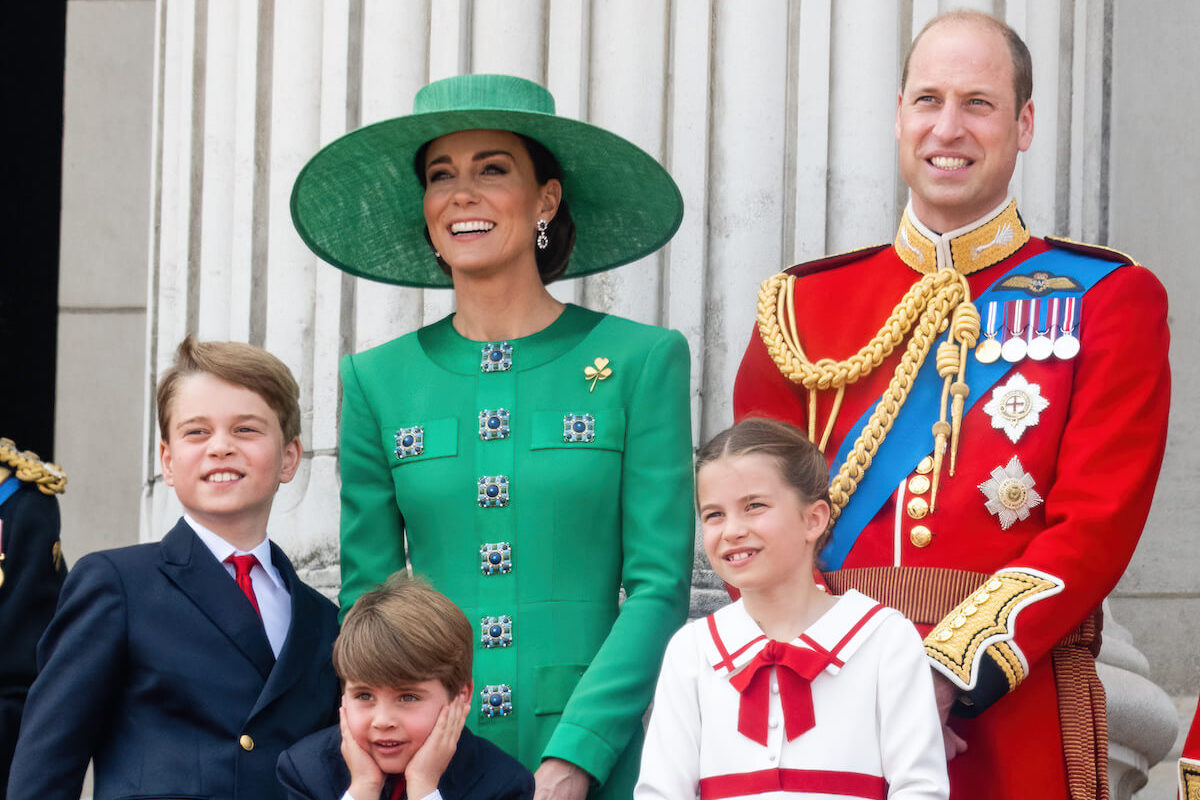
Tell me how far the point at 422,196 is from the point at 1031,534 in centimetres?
145

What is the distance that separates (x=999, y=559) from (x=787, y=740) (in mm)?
561

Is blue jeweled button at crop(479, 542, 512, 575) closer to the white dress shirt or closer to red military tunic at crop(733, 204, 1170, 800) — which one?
the white dress shirt

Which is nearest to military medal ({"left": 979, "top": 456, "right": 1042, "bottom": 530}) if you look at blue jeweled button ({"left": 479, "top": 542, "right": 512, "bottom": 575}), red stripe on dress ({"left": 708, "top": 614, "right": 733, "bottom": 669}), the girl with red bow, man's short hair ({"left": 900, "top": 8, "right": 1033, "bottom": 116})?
the girl with red bow

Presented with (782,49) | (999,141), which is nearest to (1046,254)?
(999,141)

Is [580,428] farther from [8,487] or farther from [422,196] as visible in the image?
[8,487]

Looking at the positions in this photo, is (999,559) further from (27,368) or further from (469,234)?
(27,368)

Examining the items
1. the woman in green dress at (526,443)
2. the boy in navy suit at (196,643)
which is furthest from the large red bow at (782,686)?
the boy in navy suit at (196,643)

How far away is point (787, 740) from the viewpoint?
2.92 meters

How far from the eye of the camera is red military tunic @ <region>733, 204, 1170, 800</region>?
3.05 meters

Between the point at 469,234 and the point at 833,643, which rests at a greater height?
the point at 469,234

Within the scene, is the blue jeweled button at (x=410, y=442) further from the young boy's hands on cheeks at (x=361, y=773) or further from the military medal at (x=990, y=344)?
the military medal at (x=990, y=344)

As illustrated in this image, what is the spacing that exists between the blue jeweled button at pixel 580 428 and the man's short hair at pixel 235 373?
1.83ft

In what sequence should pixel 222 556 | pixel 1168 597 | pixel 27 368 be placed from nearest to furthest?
pixel 222 556 < pixel 1168 597 < pixel 27 368

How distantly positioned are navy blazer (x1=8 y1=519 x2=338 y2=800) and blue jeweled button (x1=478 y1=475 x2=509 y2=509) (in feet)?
1.34
